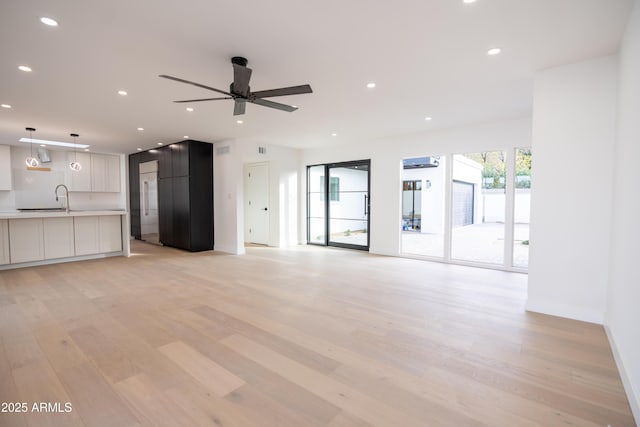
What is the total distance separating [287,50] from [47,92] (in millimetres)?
3425

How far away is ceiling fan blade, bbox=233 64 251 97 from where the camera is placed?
115 inches

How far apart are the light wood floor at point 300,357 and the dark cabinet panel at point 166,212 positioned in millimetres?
3498

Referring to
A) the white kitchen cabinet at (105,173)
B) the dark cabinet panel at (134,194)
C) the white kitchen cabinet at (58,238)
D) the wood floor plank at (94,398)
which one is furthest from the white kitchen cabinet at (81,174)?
the wood floor plank at (94,398)

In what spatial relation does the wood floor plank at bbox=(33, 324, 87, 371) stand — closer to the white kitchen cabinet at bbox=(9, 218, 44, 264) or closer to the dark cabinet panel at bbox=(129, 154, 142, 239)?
the white kitchen cabinet at bbox=(9, 218, 44, 264)

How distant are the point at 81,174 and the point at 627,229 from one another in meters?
11.5

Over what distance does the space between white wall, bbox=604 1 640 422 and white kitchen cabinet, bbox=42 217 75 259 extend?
815 centimetres

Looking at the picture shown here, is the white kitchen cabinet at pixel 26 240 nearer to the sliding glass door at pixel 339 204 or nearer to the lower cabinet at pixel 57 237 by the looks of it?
the lower cabinet at pixel 57 237

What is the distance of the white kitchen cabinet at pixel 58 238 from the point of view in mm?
5738

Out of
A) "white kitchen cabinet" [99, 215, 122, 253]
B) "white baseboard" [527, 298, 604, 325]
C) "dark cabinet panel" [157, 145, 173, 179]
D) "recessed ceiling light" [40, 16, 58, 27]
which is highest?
"recessed ceiling light" [40, 16, 58, 27]

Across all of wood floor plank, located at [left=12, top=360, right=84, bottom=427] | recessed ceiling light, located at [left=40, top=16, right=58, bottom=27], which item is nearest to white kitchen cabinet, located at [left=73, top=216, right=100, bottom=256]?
wood floor plank, located at [left=12, top=360, right=84, bottom=427]

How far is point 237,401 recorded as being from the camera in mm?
1887

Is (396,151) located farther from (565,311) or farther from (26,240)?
(26,240)

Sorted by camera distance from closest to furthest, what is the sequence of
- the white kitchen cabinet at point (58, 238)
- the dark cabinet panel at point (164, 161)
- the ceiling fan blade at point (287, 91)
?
the ceiling fan blade at point (287, 91) < the white kitchen cabinet at point (58, 238) < the dark cabinet panel at point (164, 161)

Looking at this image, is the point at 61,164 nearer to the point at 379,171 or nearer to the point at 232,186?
the point at 232,186
